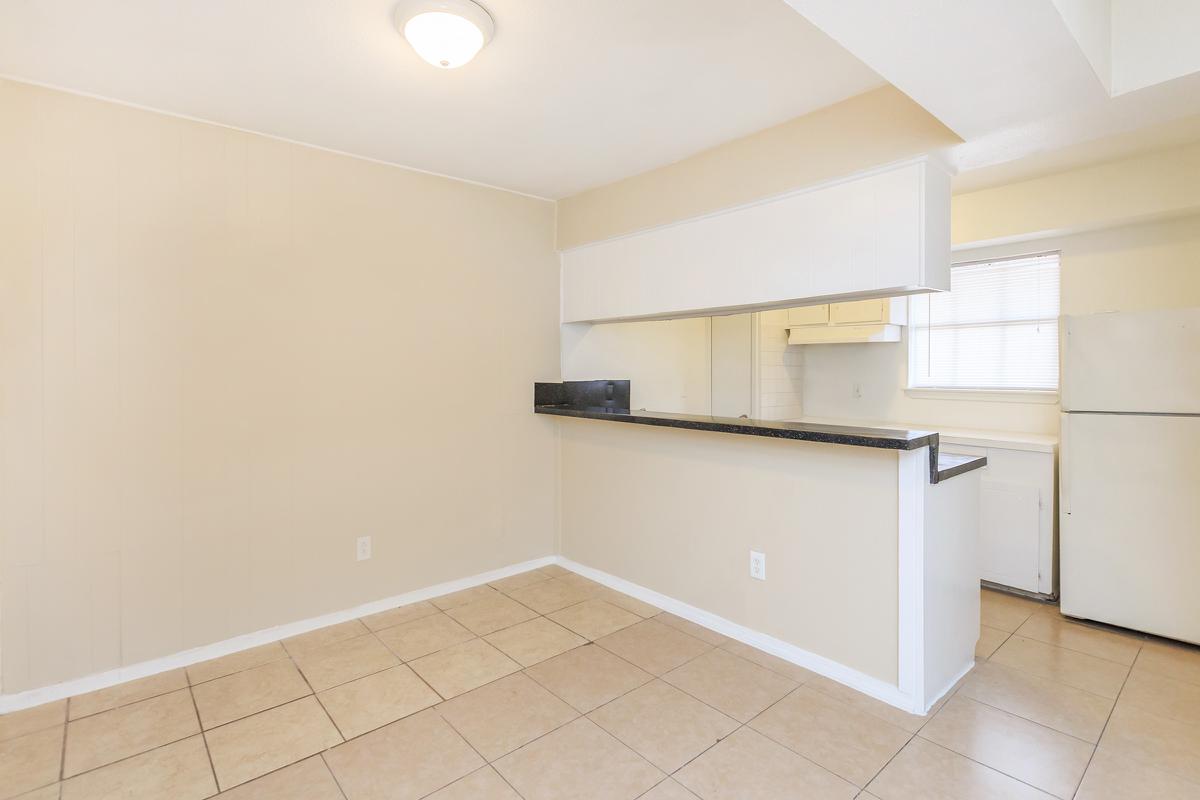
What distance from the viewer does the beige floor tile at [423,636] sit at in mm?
2680

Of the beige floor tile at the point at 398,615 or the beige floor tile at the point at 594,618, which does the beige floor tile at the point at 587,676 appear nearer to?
the beige floor tile at the point at 594,618

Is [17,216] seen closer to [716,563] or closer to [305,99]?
[305,99]

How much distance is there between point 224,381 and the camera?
8.66 feet

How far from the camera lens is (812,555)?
252 cm

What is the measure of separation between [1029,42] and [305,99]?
248cm

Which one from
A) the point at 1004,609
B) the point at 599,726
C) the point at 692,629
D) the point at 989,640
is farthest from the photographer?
the point at 1004,609

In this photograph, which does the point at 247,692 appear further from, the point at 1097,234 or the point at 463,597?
the point at 1097,234

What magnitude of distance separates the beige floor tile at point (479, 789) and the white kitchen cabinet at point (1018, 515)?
8.95 feet

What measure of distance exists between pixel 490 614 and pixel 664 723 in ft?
4.11

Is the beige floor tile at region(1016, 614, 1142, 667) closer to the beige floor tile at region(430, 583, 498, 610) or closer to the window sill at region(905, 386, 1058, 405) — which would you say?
the window sill at region(905, 386, 1058, 405)

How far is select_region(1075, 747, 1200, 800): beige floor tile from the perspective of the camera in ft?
5.68

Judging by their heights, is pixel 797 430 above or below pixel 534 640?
above

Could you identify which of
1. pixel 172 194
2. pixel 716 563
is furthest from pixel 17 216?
pixel 716 563

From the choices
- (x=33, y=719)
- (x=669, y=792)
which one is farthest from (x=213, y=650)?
(x=669, y=792)
